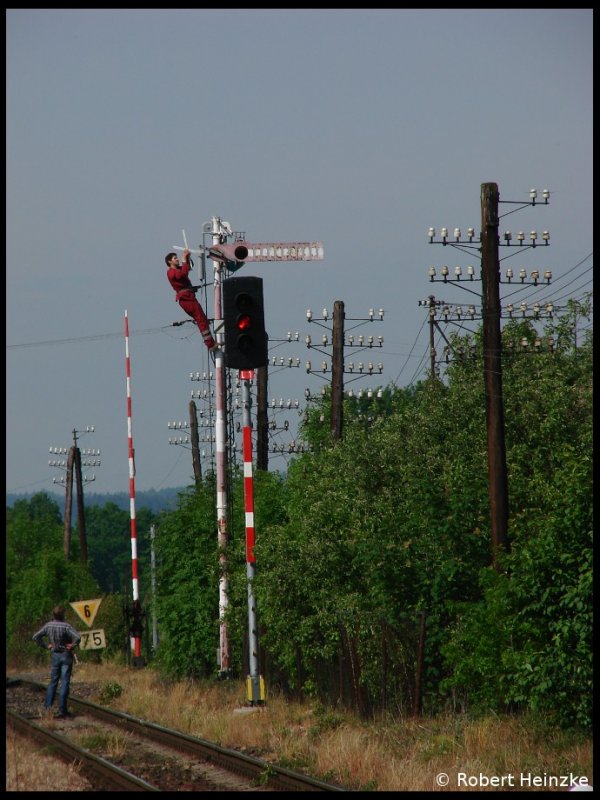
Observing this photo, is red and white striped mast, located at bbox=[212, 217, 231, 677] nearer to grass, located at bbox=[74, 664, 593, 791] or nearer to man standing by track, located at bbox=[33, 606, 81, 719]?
grass, located at bbox=[74, 664, 593, 791]

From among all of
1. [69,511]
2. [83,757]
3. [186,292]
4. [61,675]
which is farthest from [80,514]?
[83,757]

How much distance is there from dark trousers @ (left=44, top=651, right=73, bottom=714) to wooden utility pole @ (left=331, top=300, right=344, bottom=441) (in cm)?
1162

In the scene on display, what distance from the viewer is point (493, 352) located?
2119cm

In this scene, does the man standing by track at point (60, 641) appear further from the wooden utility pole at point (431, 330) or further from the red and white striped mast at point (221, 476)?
the wooden utility pole at point (431, 330)

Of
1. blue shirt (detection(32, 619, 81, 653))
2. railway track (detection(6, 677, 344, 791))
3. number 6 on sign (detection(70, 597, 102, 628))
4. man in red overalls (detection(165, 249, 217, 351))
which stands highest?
man in red overalls (detection(165, 249, 217, 351))

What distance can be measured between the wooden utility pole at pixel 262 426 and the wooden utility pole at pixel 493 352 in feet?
56.4

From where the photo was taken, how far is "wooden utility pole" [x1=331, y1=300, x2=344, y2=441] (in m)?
32.6

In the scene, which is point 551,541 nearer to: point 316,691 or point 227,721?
point 227,721

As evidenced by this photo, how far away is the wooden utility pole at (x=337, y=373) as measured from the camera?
32625 millimetres

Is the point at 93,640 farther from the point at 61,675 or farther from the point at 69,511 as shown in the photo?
the point at 69,511

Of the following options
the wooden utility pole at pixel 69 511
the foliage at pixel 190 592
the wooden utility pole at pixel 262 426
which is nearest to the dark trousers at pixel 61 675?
the foliage at pixel 190 592

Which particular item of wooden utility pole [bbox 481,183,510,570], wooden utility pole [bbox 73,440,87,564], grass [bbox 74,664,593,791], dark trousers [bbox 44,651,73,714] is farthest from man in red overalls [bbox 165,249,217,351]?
wooden utility pole [bbox 73,440,87,564]

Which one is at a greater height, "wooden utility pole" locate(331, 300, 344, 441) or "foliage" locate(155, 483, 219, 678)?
"wooden utility pole" locate(331, 300, 344, 441)

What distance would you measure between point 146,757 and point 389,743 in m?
3.15
